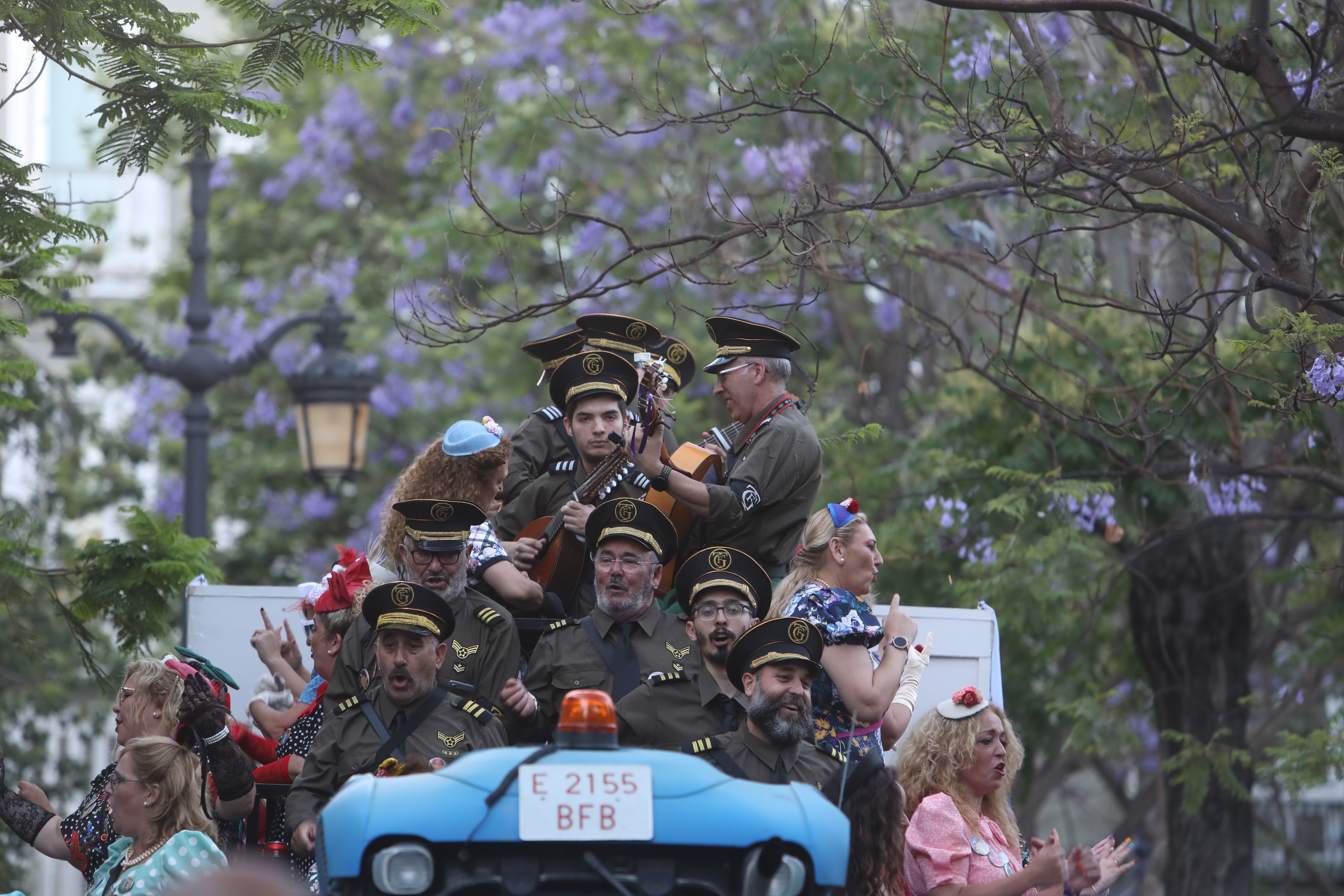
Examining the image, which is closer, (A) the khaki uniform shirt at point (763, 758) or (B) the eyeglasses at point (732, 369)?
(A) the khaki uniform shirt at point (763, 758)

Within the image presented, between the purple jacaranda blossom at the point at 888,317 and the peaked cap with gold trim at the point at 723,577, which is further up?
the purple jacaranda blossom at the point at 888,317

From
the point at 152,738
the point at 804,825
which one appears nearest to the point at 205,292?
the point at 152,738

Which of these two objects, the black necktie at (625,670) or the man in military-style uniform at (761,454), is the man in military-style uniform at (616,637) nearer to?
the black necktie at (625,670)

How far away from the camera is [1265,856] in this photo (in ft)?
90.0

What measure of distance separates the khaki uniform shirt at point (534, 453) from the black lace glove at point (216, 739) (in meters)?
2.02

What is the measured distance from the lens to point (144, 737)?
582 centimetres

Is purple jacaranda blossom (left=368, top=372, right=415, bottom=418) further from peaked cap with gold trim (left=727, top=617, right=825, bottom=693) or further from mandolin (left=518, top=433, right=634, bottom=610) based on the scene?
peaked cap with gold trim (left=727, top=617, right=825, bottom=693)

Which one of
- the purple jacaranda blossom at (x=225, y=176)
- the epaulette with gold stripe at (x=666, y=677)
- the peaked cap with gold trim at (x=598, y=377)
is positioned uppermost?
the purple jacaranda blossom at (x=225, y=176)

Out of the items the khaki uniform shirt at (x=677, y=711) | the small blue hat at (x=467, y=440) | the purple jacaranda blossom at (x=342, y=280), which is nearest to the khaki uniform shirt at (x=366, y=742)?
the khaki uniform shirt at (x=677, y=711)

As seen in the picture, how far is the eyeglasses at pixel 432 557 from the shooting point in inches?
263

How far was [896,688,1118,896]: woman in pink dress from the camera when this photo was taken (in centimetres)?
607

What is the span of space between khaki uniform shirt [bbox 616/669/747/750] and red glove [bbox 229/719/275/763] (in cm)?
Answer: 159

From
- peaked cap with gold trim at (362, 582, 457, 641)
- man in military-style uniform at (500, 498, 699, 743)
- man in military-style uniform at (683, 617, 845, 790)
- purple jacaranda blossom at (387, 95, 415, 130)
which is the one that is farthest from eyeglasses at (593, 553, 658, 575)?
purple jacaranda blossom at (387, 95, 415, 130)

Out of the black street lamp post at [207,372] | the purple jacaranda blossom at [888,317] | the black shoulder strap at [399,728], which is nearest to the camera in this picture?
the black shoulder strap at [399,728]
